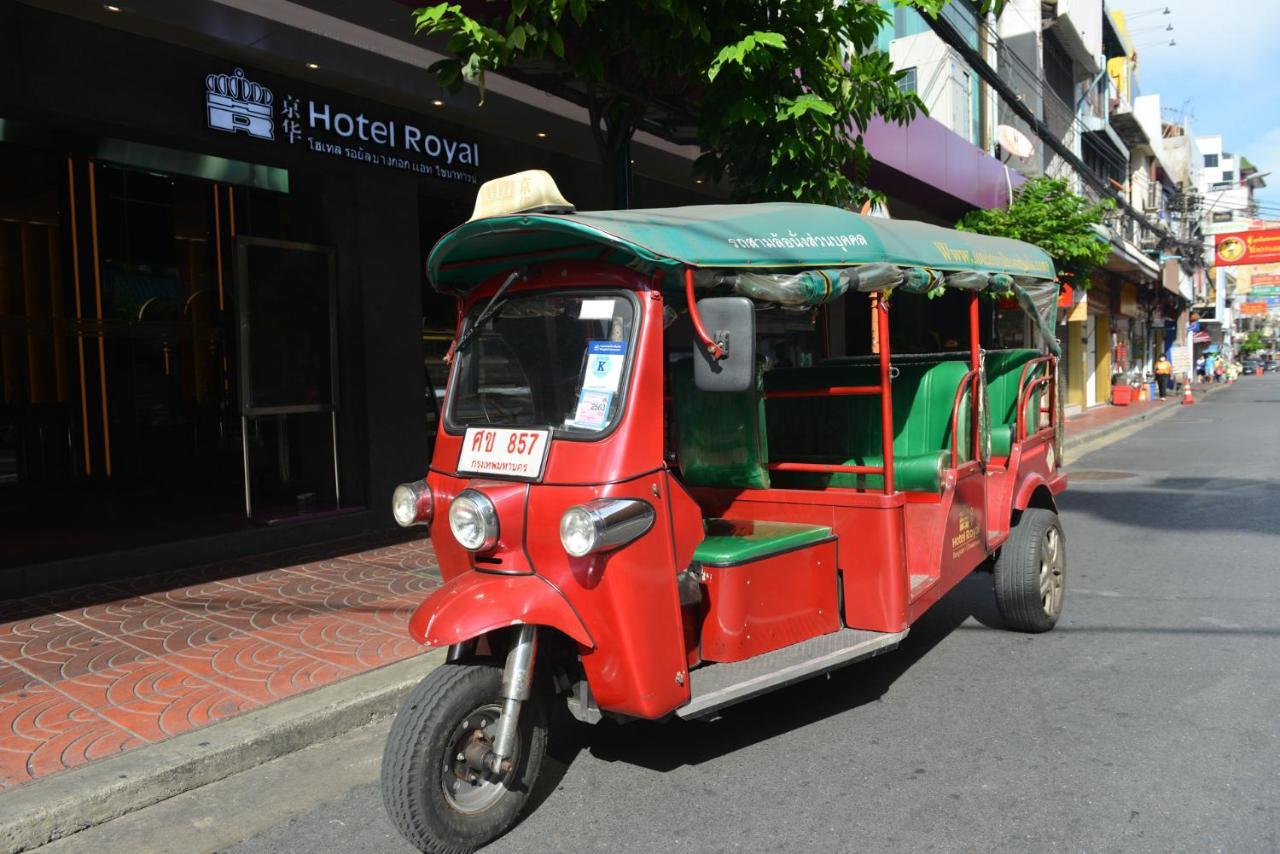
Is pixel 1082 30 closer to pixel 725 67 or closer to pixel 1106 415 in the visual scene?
pixel 1106 415

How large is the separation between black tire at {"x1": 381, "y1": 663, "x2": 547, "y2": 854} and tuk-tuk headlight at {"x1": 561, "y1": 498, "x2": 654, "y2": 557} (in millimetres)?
555

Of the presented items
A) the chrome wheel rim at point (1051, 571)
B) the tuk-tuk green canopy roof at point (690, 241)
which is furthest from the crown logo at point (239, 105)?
the chrome wheel rim at point (1051, 571)

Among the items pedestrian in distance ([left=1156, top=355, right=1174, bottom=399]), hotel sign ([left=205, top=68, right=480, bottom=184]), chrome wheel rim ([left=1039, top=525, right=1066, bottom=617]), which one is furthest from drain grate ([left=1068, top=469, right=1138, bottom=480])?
pedestrian in distance ([left=1156, top=355, right=1174, bottom=399])

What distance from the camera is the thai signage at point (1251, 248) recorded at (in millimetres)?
33031

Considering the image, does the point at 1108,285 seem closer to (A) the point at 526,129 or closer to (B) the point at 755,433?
(A) the point at 526,129

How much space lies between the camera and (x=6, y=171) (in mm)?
9578

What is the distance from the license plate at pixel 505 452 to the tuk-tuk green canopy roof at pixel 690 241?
0.72m

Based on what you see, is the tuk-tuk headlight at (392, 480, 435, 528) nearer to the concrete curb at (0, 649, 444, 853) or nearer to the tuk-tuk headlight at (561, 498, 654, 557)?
the tuk-tuk headlight at (561, 498, 654, 557)

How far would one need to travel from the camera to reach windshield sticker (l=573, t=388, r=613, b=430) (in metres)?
3.46

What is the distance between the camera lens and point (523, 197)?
3.57 m

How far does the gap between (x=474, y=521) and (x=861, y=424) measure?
2.73 meters

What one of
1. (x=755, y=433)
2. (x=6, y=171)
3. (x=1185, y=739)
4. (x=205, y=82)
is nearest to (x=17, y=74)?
(x=205, y=82)

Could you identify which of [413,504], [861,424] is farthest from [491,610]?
[861,424]

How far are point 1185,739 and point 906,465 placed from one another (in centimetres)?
175
